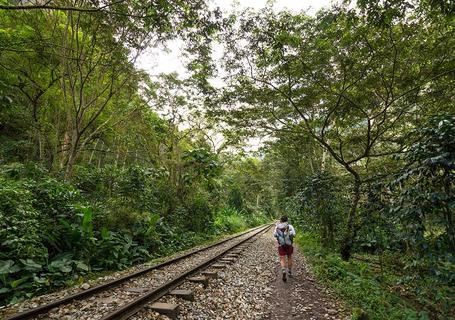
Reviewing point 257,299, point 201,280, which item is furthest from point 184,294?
point 257,299

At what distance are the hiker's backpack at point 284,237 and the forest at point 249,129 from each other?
1.45 m

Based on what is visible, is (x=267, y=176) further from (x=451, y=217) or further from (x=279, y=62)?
(x=451, y=217)

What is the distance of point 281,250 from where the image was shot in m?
7.73

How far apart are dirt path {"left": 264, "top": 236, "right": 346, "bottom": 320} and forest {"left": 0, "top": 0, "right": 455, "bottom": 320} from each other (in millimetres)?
490

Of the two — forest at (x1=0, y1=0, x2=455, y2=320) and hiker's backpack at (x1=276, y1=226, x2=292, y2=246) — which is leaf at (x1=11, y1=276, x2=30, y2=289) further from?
hiker's backpack at (x1=276, y1=226, x2=292, y2=246)

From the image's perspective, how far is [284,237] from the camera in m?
7.77

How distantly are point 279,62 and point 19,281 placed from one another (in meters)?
9.17

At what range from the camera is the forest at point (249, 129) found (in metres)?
4.97

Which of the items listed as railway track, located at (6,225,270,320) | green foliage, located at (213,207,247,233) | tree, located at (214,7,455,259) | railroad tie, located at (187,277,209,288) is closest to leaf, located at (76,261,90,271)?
railway track, located at (6,225,270,320)

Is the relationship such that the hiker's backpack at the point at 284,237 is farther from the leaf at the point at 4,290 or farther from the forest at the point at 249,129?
the leaf at the point at 4,290

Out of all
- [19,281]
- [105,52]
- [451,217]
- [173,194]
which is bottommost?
[19,281]

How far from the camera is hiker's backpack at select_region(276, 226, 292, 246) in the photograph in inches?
304

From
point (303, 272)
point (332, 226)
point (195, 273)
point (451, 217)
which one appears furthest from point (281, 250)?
point (332, 226)

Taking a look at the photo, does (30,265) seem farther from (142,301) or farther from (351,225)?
(351,225)
